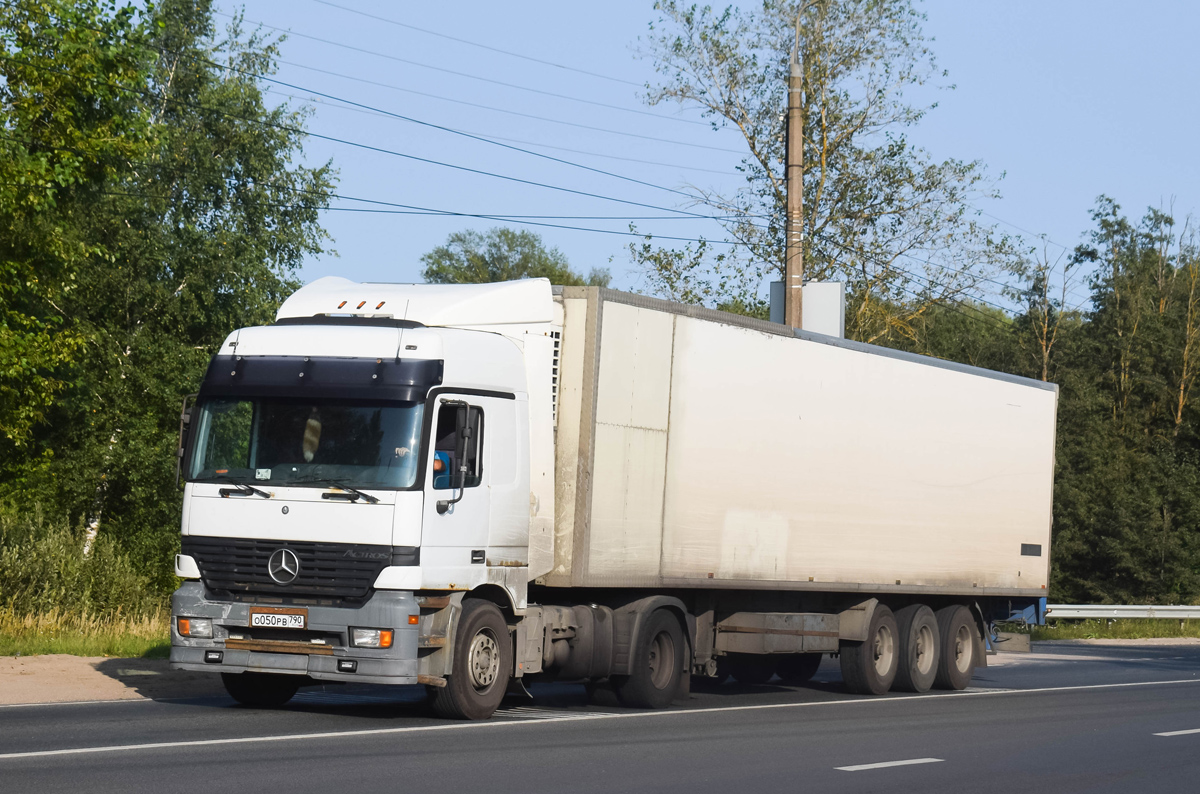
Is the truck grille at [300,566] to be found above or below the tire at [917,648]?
above

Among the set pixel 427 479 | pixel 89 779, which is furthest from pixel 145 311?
pixel 89 779

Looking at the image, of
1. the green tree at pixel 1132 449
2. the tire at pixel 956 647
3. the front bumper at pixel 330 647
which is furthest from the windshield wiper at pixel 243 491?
the green tree at pixel 1132 449

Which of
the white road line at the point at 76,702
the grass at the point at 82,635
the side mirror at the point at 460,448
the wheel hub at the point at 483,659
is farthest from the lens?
the grass at the point at 82,635

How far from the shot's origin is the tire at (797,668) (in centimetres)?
1882

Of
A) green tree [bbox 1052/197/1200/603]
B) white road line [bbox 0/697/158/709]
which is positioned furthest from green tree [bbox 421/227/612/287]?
white road line [bbox 0/697/158/709]

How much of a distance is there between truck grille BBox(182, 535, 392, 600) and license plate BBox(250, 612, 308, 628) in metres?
0.18

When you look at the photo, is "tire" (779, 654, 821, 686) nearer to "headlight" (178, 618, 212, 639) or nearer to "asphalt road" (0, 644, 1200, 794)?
"asphalt road" (0, 644, 1200, 794)

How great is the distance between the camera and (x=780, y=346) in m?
16.0

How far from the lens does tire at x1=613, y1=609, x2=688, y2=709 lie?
1441cm

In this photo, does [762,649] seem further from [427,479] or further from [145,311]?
[145,311]

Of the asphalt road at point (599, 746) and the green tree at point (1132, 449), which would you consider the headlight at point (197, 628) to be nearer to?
the asphalt road at point (599, 746)

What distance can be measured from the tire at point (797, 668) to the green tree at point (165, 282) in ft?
57.6

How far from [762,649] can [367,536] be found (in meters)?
5.48

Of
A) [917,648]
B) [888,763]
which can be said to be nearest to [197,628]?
[888,763]
